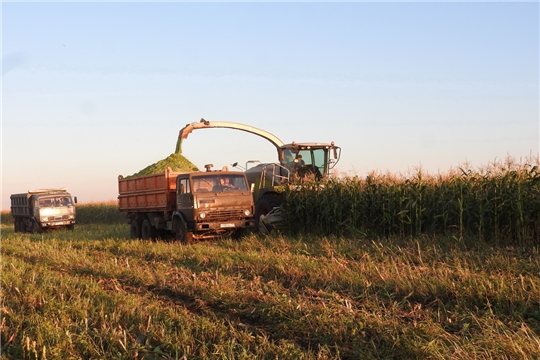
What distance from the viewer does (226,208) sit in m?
16.6

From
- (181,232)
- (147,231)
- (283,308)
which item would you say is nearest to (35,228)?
(147,231)

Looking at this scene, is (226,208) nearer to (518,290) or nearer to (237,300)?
(237,300)

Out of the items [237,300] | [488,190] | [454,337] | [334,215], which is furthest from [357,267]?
[334,215]

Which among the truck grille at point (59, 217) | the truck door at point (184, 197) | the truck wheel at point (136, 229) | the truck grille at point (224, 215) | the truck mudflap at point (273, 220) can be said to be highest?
the truck door at point (184, 197)

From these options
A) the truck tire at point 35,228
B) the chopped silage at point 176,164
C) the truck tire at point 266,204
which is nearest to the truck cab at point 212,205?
the truck tire at point 266,204

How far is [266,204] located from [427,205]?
5551mm

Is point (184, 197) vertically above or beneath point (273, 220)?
above

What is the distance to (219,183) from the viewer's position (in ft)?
55.6

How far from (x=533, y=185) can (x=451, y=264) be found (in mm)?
3997

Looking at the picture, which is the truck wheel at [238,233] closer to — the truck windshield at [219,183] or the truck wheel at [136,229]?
the truck windshield at [219,183]

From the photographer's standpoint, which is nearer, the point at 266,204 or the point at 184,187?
the point at 184,187

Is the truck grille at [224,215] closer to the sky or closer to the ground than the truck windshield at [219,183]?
closer to the ground

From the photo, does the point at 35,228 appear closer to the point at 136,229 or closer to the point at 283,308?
the point at 136,229

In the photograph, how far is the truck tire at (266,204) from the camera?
18.4 metres
